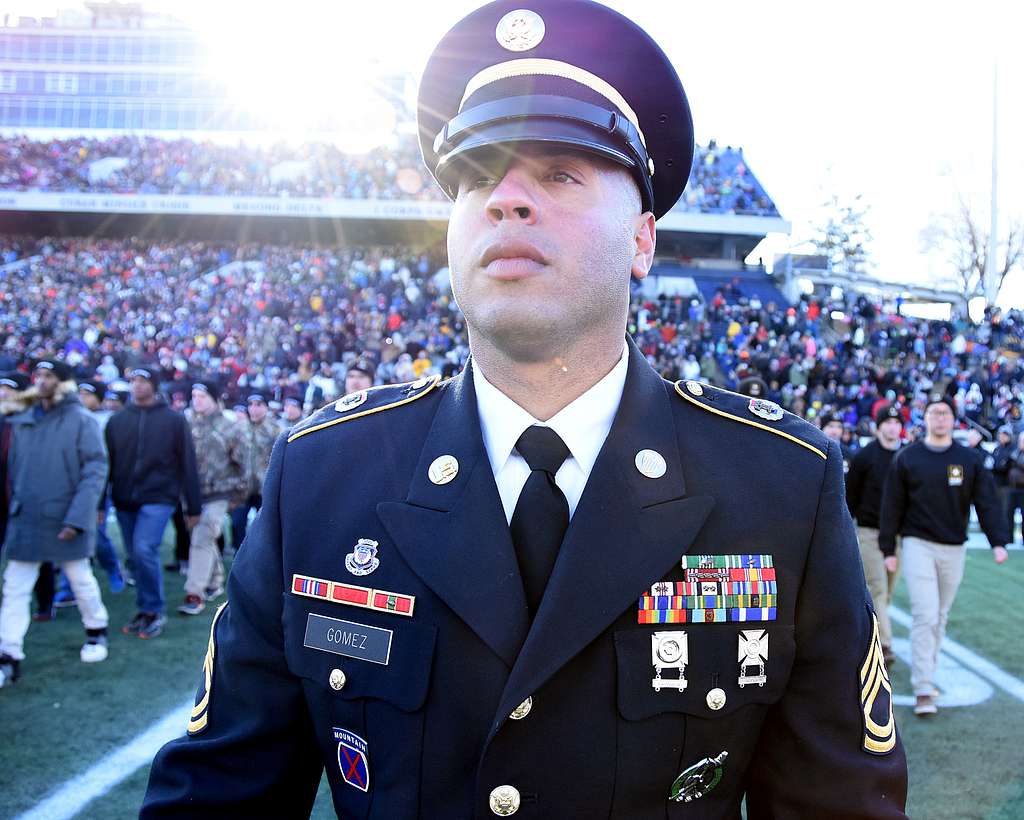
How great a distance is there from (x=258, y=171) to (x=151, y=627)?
104ft

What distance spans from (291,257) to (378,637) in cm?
3091

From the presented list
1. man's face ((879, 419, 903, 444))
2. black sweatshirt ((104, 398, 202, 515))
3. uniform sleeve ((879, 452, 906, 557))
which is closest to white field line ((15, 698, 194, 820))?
black sweatshirt ((104, 398, 202, 515))

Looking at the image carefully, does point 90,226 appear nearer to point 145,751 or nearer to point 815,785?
point 145,751

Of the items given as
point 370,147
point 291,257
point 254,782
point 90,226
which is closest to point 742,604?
point 254,782

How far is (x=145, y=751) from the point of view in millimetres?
4145

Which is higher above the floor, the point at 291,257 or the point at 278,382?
the point at 291,257

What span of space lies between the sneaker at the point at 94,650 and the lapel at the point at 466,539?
16.0 feet

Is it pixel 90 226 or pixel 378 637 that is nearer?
pixel 378 637

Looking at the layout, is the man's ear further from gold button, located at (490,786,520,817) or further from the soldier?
gold button, located at (490,786,520,817)

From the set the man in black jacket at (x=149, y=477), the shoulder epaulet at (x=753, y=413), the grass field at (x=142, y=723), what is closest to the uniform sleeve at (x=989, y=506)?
the grass field at (x=142, y=723)

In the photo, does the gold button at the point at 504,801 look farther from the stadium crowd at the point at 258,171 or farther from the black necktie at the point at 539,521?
the stadium crowd at the point at 258,171

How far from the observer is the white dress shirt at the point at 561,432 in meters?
1.54

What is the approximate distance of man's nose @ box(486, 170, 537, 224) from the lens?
139 centimetres

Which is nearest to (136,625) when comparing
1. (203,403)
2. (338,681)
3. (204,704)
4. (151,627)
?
(151,627)
